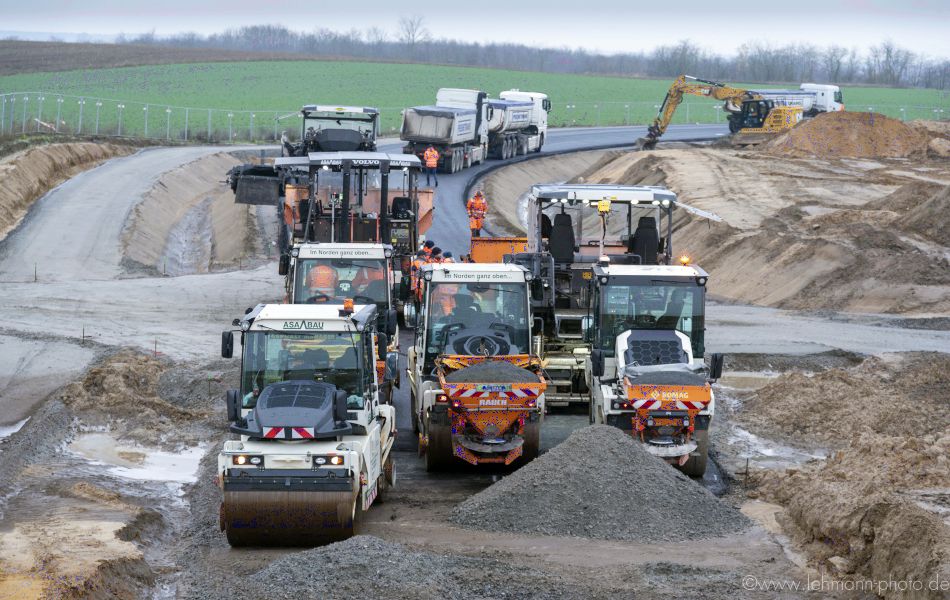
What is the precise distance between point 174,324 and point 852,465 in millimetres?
16633

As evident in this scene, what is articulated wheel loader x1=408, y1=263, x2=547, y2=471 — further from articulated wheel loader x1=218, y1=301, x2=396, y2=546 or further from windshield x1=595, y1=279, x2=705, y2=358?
articulated wheel loader x1=218, y1=301, x2=396, y2=546

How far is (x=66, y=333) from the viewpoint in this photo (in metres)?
25.8

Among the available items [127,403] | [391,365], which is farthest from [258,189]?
[391,365]

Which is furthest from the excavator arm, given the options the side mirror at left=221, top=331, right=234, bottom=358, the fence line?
the side mirror at left=221, top=331, right=234, bottom=358

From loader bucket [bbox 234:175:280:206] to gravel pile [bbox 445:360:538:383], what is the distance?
16304 millimetres

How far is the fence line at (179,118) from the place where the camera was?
188 feet

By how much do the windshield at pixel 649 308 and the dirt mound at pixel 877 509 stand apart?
7.42 ft

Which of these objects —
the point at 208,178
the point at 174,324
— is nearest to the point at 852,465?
the point at 174,324

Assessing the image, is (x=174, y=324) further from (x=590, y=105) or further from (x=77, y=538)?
(x=590, y=105)

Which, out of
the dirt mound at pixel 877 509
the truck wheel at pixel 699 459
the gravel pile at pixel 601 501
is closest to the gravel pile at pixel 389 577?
the gravel pile at pixel 601 501

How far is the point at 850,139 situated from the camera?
2109 inches

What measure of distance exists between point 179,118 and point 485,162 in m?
22.2

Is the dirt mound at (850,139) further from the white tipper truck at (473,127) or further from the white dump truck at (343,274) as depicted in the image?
the white dump truck at (343,274)

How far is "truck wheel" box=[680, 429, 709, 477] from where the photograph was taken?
15.5 meters
